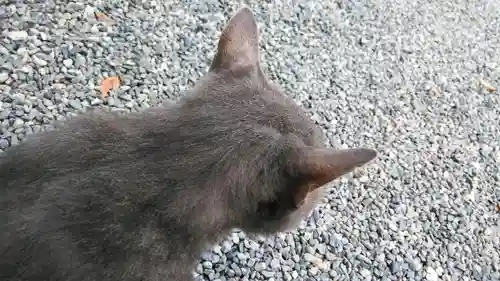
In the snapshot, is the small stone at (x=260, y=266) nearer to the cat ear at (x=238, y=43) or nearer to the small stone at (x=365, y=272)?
the small stone at (x=365, y=272)

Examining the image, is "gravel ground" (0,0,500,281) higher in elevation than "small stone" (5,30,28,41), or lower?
lower

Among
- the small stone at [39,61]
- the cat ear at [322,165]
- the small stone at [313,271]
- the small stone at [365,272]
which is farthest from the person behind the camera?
the small stone at [39,61]

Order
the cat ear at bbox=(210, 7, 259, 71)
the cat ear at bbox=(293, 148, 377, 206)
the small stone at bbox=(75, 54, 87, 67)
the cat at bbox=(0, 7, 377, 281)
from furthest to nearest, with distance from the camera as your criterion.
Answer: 1. the small stone at bbox=(75, 54, 87, 67)
2. the cat ear at bbox=(210, 7, 259, 71)
3. the cat at bbox=(0, 7, 377, 281)
4. the cat ear at bbox=(293, 148, 377, 206)

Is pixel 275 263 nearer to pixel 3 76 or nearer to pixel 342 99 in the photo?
A: pixel 342 99

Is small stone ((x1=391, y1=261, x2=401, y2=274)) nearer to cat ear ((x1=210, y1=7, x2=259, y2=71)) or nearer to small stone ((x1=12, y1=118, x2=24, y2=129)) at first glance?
cat ear ((x1=210, y1=7, x2=259, y2=71))

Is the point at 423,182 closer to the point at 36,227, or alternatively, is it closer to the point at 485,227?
the point at 485,227

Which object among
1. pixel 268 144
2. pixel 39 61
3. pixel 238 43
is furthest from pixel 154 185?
pixel 39 61

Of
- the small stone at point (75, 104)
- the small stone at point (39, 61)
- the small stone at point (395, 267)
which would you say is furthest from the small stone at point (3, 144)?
the small stone at point (395, 267)

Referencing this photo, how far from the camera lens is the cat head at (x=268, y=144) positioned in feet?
6.98

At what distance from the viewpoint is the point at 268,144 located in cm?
221

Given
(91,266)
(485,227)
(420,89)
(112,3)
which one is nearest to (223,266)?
(91,266)

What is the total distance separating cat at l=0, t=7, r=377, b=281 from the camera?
213 centimetres

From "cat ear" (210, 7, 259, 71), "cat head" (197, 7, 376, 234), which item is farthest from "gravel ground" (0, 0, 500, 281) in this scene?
"cat ear" (210, 7, 259, 71)

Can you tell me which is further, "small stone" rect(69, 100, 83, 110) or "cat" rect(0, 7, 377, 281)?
"small stone" rect(69, 100, 83, 110)
